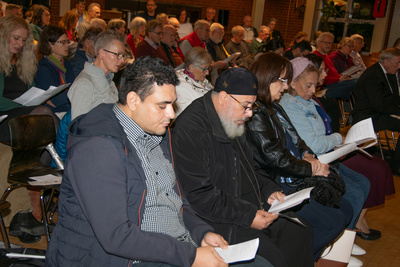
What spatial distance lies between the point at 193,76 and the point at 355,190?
208cm

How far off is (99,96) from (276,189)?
5.54ft

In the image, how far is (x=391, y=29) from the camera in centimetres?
1237

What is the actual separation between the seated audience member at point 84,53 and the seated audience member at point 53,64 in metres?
0.67

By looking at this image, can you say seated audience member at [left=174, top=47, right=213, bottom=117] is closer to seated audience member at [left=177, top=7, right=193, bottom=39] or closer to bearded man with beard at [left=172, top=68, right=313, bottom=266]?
bearded man with beard at [left=172, top=68, right=313, bottom=266]

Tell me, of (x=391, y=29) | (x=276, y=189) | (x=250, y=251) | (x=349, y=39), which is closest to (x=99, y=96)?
(x=276, y=189)

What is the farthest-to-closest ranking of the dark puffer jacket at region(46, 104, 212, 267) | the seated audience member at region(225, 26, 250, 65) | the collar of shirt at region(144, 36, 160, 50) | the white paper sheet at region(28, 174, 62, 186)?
the seated audience member at region(225, 26, 250, 65), the collar of shirt at region(144, 36, 160, 50), the white paper sheet at region(28, 174, 62, 186), the dark puffer jacket at region(46, 104, 212, 267)

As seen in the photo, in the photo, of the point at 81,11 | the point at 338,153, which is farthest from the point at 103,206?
the point at 81,11

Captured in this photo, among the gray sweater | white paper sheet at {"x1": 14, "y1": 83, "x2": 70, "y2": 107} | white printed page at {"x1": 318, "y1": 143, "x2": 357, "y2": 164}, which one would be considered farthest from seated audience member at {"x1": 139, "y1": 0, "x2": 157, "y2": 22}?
white printed page at {"x1": 318, "y1": 143, "x2": 357, "y2": 164}

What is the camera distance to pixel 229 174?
93.7 inches

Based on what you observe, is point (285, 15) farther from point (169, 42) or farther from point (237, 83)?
point (237, 83)

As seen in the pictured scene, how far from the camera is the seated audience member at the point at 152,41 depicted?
652 centimetres

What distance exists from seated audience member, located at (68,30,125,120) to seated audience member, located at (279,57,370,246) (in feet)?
4.97

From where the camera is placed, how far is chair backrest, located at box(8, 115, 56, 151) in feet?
9.25

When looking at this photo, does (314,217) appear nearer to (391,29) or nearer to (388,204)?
(388,204)
